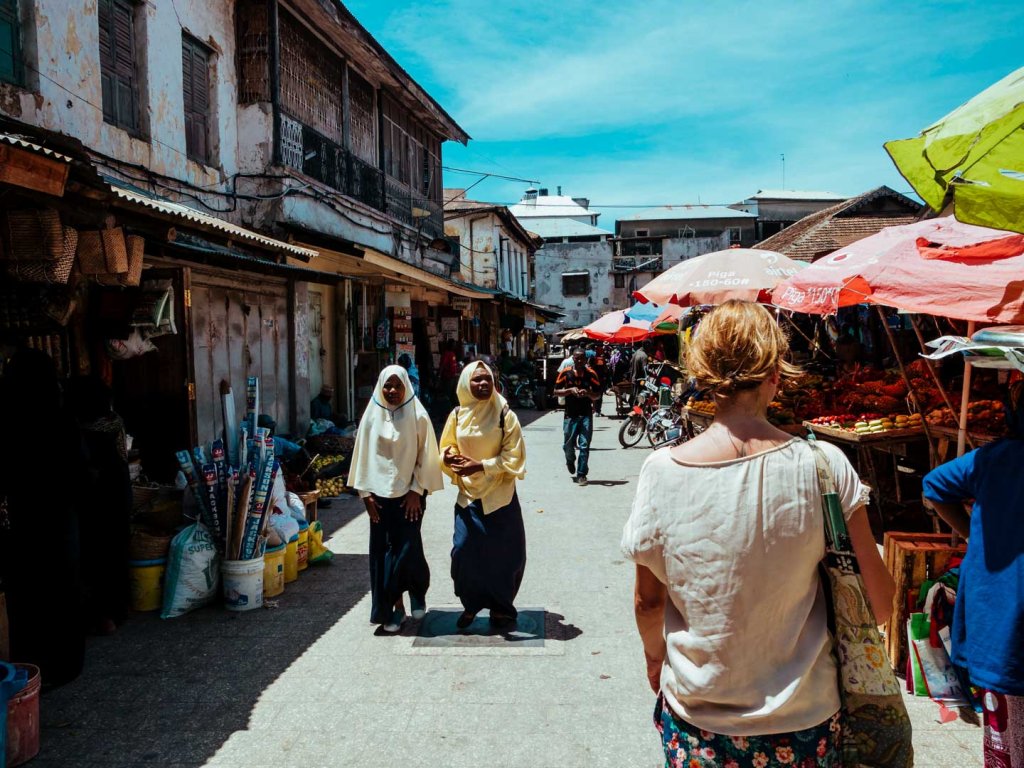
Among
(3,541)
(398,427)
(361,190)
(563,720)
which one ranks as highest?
(361,190)

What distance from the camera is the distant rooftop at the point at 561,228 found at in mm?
49856

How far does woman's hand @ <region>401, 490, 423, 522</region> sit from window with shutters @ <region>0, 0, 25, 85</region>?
5.47 metres

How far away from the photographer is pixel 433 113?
18328mm

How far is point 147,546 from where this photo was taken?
5441mm

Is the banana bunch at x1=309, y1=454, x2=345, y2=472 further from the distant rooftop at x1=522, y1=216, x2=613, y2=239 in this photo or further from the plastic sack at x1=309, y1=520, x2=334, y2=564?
the distant rooftop at x1=522, y1=216, x2=613, y2=239

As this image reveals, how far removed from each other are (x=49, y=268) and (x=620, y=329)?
13736 millimetres

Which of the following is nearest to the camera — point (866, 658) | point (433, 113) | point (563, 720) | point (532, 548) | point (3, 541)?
point (866, 658)

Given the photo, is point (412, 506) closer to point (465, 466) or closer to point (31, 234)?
point (465, 466)

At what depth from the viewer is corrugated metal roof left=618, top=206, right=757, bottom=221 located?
48.8 meters

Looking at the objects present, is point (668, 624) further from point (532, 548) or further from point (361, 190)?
point (361, 190)

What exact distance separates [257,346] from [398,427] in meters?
6.57

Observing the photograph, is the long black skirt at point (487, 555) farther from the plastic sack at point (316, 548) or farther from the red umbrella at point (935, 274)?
the red umbrella at point (935, 274)

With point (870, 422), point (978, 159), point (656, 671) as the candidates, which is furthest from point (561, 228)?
point (656, 671)

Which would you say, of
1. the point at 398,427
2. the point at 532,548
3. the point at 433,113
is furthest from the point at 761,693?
the point at 433,113
